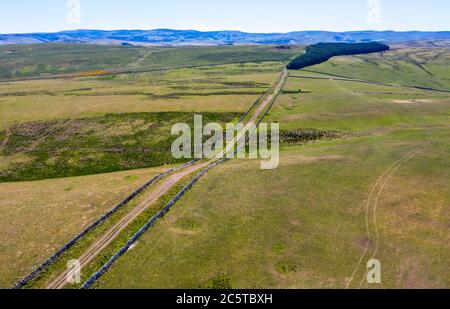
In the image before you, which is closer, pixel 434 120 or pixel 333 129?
pixel 333 129

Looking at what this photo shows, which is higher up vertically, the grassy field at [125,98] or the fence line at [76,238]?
the grassy field at [125,98]

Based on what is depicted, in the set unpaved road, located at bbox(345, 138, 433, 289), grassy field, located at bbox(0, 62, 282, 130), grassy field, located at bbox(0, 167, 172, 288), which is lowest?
grassy field, located at bbox(0, 167, 172, 288)

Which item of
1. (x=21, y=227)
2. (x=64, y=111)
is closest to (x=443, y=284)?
(x=21, y=227)

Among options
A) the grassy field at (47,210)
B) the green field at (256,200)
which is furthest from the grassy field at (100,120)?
the grassy field at (47,210)

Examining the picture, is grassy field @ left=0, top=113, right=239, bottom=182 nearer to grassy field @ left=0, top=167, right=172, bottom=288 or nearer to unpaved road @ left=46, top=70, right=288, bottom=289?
grassy field @ left=0, top=167, right=172, bottom=288

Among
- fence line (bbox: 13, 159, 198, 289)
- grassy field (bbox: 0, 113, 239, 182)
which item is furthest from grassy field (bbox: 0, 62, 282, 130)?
fence line (bbox: 13, 159, 198, 289)

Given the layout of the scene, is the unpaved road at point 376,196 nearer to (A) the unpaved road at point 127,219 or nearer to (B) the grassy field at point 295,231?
(B) the grassy field at point 295,231
